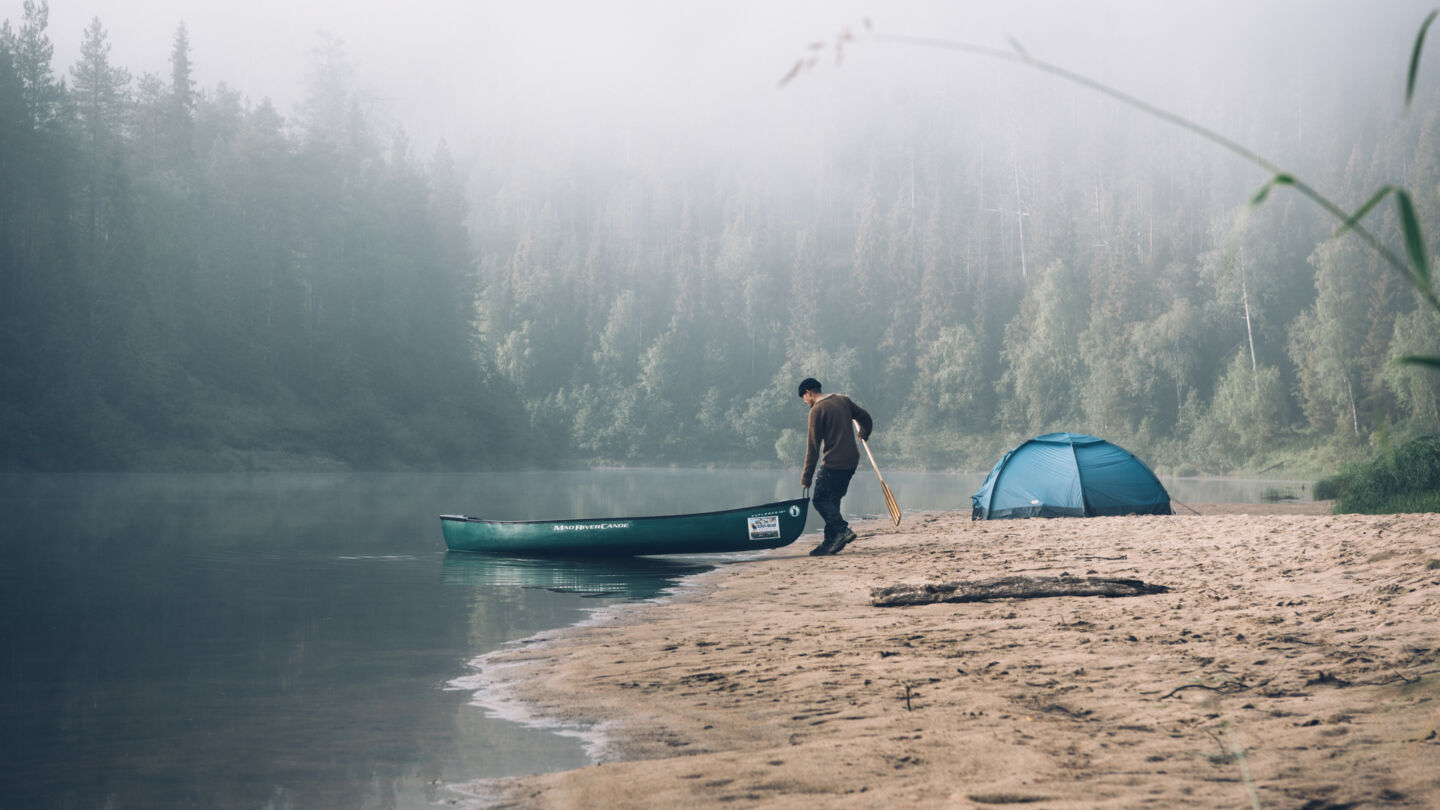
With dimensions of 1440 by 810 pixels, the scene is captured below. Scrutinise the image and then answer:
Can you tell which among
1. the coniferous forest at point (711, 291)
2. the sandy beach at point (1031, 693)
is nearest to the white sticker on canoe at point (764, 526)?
the sandy beach at point (1031, 693)

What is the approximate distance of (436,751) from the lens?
206 inches

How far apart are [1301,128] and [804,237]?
41441 mm

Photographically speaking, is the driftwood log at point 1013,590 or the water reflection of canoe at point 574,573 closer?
the driftwood log at point 1013,590

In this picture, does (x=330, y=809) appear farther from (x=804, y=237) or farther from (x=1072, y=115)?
(x=1072, y=115)

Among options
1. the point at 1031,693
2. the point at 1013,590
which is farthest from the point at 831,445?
the point at 1031,693

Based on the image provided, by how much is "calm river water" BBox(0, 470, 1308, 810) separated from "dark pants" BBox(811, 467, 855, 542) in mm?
1844

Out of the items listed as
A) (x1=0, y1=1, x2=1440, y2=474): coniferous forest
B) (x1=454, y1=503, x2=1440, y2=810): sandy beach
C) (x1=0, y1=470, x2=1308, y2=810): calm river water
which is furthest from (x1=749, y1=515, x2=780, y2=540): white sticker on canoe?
(x1=0, y1=1, x2=1440, y2=474): coniferous forest

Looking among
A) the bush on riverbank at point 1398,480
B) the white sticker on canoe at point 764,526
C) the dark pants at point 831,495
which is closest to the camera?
the dark pants at point 831,495

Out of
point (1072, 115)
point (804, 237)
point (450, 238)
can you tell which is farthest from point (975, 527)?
point (1072, 115)

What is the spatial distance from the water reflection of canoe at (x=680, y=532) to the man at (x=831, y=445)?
1.23ft

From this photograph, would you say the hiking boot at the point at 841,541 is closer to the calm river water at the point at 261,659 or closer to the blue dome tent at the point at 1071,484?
the calm river water at the point at 261,659

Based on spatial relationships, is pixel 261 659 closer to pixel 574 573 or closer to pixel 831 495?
pixel 574 573

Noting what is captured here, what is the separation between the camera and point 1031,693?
17.9 ft

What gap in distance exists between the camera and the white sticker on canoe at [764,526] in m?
14.1
